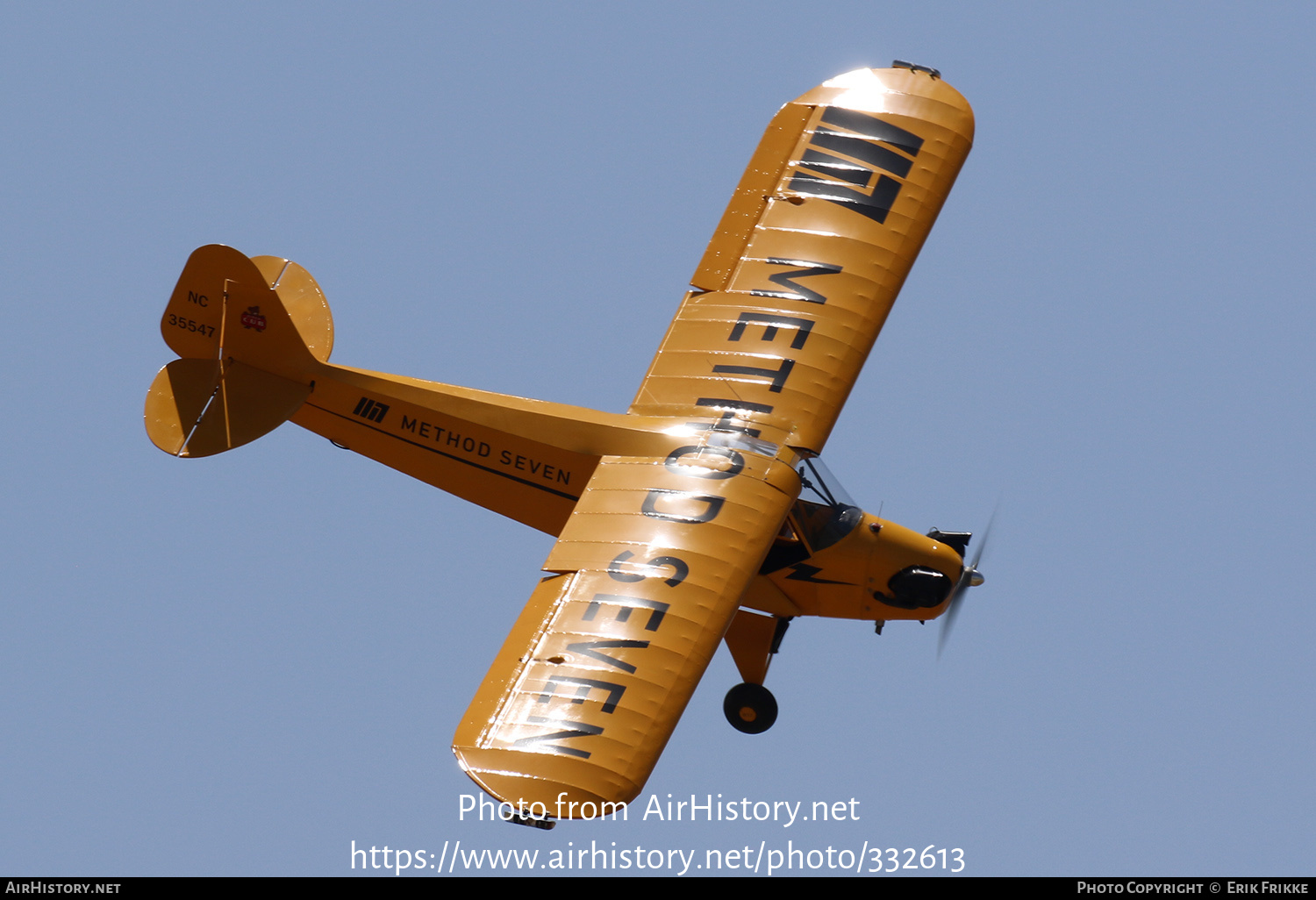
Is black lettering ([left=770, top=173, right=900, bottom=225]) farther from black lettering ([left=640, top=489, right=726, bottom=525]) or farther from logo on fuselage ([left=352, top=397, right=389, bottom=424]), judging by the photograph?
logo on fuselage ([left=352, top=397, right=389, bottom=424])

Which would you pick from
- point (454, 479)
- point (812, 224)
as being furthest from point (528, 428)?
point (812, 224)

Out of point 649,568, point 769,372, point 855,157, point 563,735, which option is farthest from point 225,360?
point 855,157

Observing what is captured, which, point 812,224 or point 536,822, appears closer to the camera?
point 536,822

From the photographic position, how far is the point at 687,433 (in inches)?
758

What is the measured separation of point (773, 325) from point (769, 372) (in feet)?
2.36

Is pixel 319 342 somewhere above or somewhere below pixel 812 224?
below

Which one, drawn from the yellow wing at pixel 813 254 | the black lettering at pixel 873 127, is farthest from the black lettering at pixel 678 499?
the black lettering at pixel 873 127

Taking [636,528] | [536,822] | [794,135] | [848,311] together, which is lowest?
[536,822]

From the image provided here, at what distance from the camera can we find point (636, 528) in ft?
59.5

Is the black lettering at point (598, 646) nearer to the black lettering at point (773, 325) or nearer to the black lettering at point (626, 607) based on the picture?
the black lettering at point (626, 607)

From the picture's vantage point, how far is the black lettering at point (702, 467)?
736 inches

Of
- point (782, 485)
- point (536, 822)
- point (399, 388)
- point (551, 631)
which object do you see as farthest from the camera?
point (399, 388)

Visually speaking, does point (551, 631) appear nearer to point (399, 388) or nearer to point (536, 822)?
point (536, 822)

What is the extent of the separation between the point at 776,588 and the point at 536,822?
4834 millimetres
